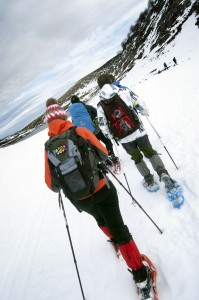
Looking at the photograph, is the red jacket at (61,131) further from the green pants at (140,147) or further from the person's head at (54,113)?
the green pants at (140,147)

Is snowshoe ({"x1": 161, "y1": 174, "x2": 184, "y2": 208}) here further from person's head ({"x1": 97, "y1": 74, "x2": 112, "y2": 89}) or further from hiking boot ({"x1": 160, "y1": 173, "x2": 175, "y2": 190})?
person's head ({"x1": 97, "y1": 74, "x2": 112, "y2": 89})

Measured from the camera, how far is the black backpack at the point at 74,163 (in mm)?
3059

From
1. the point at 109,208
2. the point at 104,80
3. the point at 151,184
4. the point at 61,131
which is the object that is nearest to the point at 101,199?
the point at 109,208

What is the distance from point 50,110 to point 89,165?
1.07 metres

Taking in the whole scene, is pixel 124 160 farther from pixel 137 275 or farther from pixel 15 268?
pixel 137 275

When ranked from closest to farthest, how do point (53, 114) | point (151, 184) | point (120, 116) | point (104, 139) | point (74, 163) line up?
point (74, 163), point (53, 114), point (120, 116), point (151, 184), point (104, 139)

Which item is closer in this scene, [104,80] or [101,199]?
[101,199]

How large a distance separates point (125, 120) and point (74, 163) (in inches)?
74.2

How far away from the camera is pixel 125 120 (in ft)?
15.0

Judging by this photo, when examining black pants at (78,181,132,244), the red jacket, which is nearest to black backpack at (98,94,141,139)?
the red jacket

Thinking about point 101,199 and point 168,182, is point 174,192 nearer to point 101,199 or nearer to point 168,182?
point 168,182

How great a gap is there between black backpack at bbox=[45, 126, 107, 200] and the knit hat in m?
0.39

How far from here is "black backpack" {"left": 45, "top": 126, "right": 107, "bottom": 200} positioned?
306 centimetres

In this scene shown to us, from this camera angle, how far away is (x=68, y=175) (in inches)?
121
